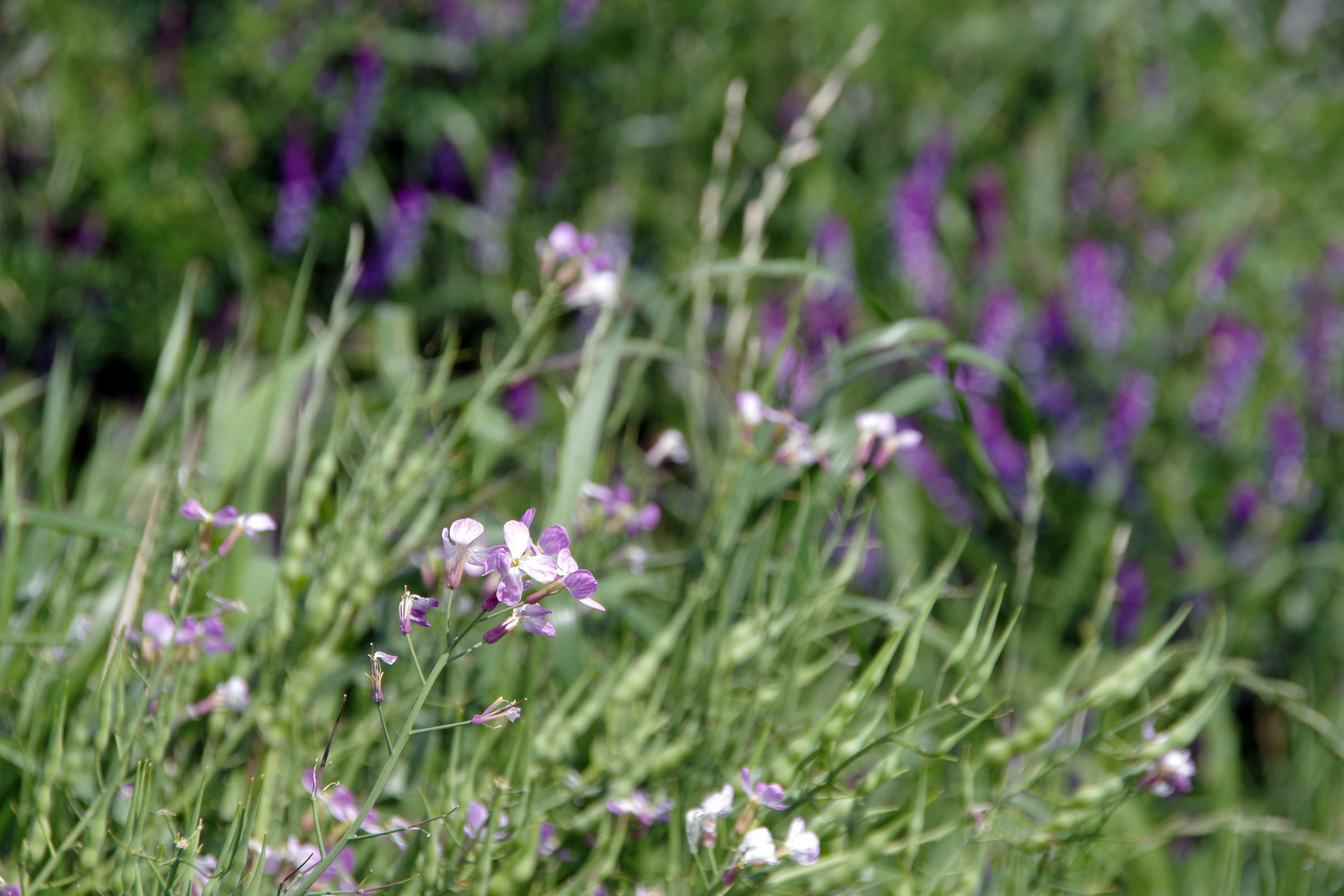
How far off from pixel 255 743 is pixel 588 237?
1.69ft

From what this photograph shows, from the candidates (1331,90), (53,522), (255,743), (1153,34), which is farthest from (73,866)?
(1331,90)

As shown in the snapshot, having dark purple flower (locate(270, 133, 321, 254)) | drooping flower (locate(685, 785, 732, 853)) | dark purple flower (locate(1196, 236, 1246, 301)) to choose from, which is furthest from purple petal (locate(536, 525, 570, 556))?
dark purple flower (locate(1196, 236, 1246, 301))

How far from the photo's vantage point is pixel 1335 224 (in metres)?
2.40

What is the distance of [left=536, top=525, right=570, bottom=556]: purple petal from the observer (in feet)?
1.59

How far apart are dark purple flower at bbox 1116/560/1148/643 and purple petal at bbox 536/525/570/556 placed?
1762 mm

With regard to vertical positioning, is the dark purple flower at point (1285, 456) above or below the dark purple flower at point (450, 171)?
below

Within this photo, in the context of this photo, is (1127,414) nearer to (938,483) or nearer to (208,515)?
(938,483)

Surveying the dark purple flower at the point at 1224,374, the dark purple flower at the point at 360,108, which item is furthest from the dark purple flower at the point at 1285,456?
the dark purple flower at the point at 360,108

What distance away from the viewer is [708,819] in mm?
619

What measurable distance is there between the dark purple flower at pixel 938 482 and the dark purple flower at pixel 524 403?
0.74 metres

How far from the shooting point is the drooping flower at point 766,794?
2.01ft

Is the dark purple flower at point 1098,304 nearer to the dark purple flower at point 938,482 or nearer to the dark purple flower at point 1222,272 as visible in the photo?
the dark purple flower at point 1222,272

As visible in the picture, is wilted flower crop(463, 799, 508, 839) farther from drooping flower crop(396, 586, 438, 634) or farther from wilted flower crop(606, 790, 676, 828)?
drooping flower crop(396, 586, 438, 634)

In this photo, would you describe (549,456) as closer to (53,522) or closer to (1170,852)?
(53,522)
